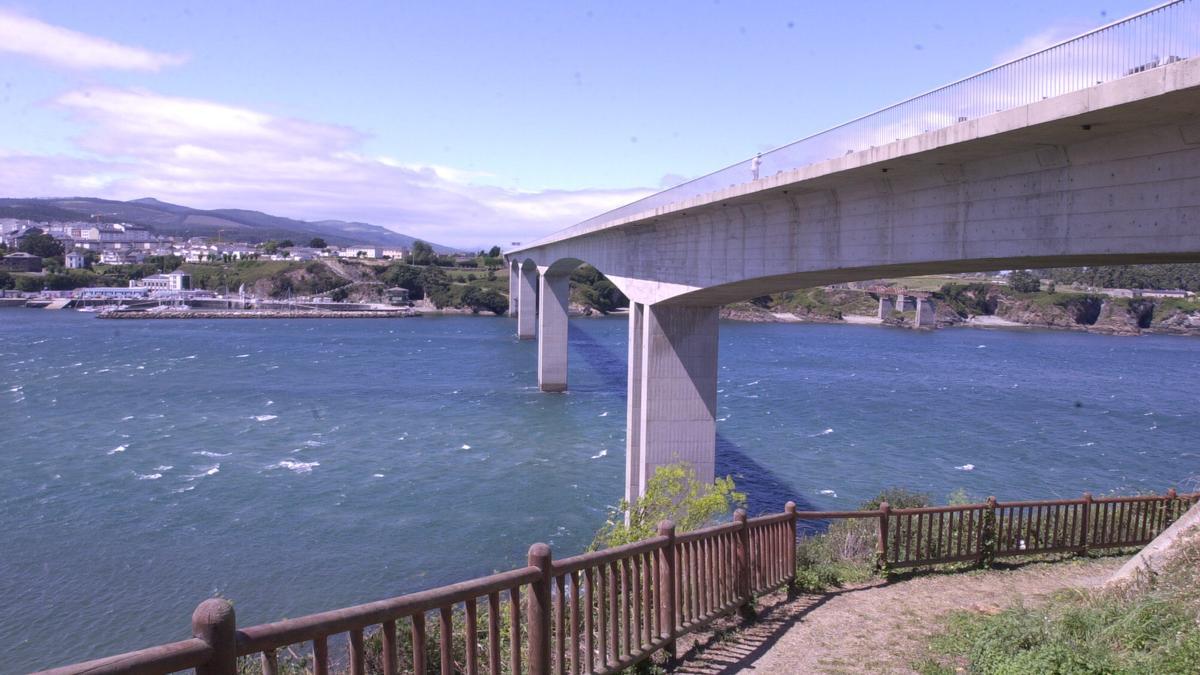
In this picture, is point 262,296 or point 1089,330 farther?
point 262,296

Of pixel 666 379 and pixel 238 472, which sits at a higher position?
pixel 666 379

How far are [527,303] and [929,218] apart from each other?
6251 centimetres

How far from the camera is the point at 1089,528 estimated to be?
10.8 m

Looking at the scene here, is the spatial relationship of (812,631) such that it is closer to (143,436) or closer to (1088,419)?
(143,436)

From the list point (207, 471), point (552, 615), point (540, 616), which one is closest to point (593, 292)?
point (207, 471)

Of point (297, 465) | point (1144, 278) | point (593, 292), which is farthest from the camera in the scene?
point (1144, 278)

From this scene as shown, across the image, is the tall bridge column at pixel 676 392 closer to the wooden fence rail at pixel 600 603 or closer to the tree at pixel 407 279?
the wooden fence rail at pixel 600 603

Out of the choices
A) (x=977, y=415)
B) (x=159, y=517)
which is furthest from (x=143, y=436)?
(x=977, y=415)

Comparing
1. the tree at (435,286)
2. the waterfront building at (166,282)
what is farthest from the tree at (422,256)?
the waterfront building at (166,282)

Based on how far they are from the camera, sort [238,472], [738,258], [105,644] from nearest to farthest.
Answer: [105,644], [738,258], [238,472]

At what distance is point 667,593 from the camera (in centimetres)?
627

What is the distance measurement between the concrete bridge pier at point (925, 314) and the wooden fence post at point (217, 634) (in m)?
96.3

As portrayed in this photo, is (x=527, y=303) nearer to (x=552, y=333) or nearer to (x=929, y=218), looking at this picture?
(x=552, y=333)

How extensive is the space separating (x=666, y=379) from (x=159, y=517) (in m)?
12.3
